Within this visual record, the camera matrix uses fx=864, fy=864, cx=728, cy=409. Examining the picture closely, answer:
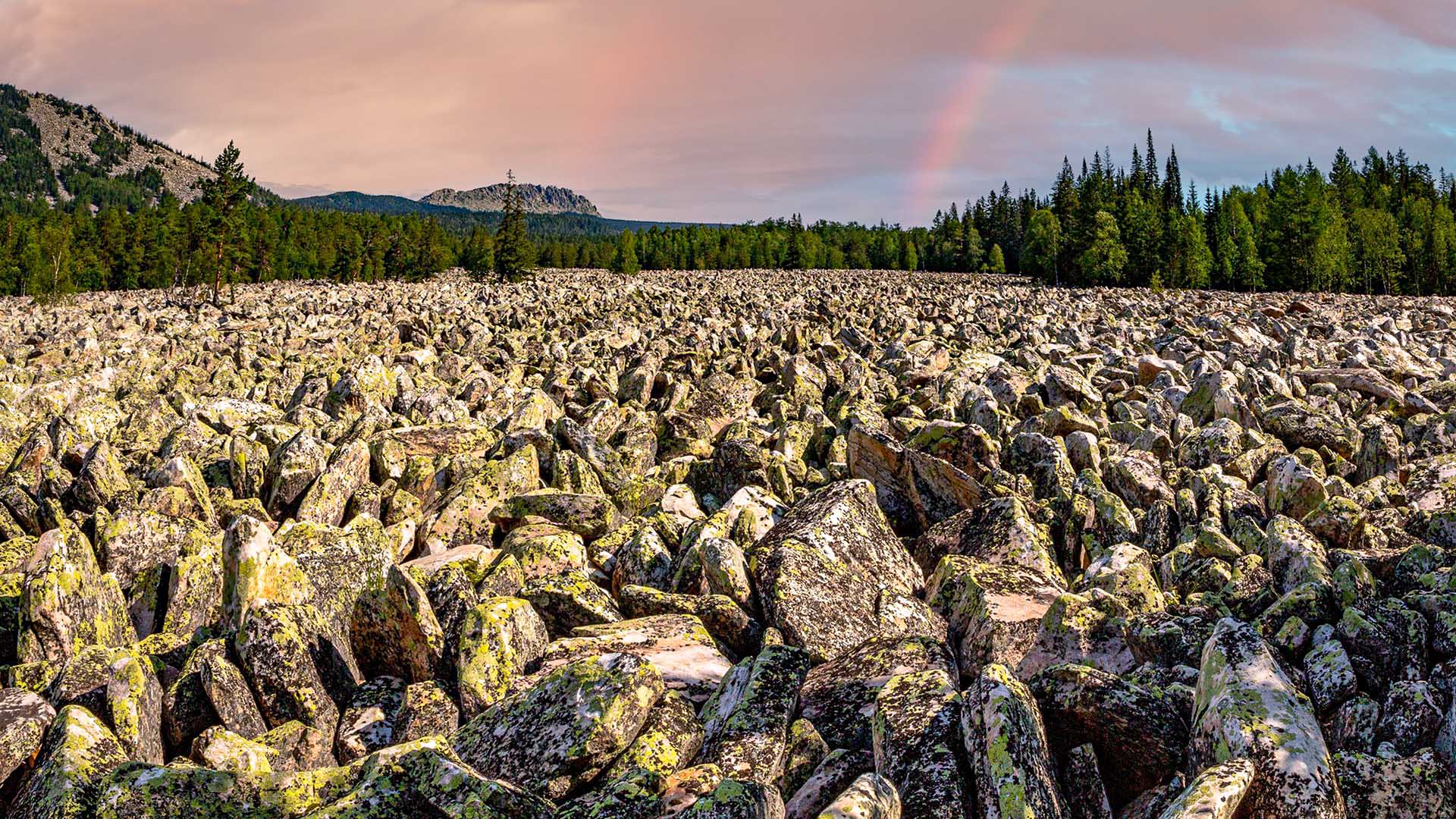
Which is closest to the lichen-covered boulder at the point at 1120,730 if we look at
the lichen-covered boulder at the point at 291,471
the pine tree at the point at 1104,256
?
the lichen-covered boulder at the point at 291,471

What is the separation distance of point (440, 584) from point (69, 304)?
210 feet

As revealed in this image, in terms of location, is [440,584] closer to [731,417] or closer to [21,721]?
[21,721]

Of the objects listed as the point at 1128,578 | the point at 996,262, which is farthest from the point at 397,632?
the point at 996,262

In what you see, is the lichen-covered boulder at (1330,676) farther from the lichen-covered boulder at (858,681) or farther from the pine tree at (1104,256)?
the pine tree at (1104,256)

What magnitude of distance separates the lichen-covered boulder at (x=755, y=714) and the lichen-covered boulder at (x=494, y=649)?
135cm

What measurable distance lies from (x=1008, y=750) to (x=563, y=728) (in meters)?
2.34

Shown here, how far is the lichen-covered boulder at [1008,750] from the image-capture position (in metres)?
4.07

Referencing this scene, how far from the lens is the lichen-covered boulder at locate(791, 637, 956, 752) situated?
520 cm

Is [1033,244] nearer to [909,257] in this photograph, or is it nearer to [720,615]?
[909,257]

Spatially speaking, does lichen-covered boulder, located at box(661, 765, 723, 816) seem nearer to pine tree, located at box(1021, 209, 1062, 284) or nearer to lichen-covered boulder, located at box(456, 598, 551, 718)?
lichen-covered boulder, located at box(456, 598, 551, 718)

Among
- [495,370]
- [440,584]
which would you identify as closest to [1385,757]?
[440,584]

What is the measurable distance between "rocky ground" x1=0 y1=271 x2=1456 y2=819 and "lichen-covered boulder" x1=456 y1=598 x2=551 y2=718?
0.03m

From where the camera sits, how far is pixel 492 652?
5.77m

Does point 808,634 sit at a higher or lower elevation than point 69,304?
lower
